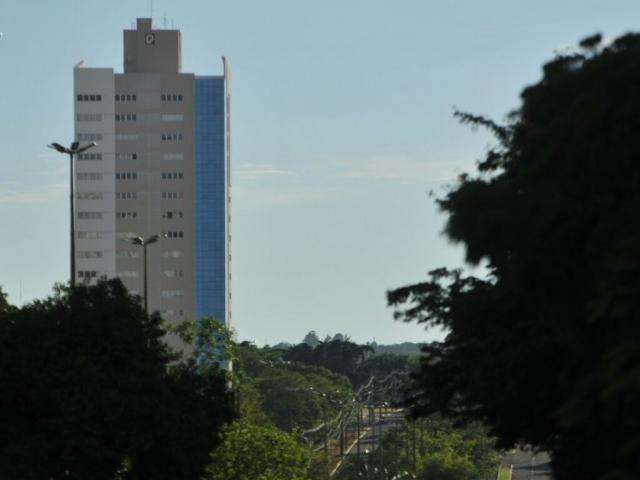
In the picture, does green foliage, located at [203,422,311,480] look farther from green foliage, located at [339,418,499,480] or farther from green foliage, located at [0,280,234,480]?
green foliage, located at [339,418,499,480]

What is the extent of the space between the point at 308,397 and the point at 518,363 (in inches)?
6212

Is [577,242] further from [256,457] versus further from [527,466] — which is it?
[527,466]

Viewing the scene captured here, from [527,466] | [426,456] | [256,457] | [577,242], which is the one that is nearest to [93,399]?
[577,242]

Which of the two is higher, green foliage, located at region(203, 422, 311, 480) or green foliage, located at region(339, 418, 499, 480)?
green foliage, located at region(339, 418, 499, 480)

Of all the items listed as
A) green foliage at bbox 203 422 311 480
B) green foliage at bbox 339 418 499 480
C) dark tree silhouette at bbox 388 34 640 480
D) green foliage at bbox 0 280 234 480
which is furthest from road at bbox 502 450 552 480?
dark tree silhouette at bbox 388 34 640 480

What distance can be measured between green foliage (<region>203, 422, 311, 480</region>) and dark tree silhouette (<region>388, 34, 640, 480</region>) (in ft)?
129

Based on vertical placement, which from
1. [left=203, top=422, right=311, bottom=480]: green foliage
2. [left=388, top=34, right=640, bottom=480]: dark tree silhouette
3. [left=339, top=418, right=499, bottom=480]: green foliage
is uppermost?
[left=339, top=418, right=499, bottom=480]: green foliage

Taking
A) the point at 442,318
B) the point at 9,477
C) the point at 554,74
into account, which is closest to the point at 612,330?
the point at 554,74

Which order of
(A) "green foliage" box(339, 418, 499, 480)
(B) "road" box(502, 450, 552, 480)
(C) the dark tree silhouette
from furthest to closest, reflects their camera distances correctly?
1. (B) "road" box(502, 450, 552, 480)
2. (A) "green foliage" box(339, 418, 499, 480)
3. (C) the dark tree silhouette

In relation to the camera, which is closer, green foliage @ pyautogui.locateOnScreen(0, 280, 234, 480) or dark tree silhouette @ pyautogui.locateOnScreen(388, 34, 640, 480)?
dark tree silhouette @ pyautogui.locateOnScreen(388, 34, 640, 480)

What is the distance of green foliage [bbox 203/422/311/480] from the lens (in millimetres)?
71188

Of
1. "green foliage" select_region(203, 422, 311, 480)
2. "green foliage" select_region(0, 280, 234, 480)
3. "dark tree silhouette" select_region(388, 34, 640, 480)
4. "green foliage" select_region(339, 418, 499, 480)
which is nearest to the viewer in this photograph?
"dark tree silhouette" select_region(388, 34, 640, 480)

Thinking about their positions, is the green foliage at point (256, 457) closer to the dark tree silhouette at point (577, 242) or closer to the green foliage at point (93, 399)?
the green foliage at point (93, 399)

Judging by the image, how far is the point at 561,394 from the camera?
103 feet
